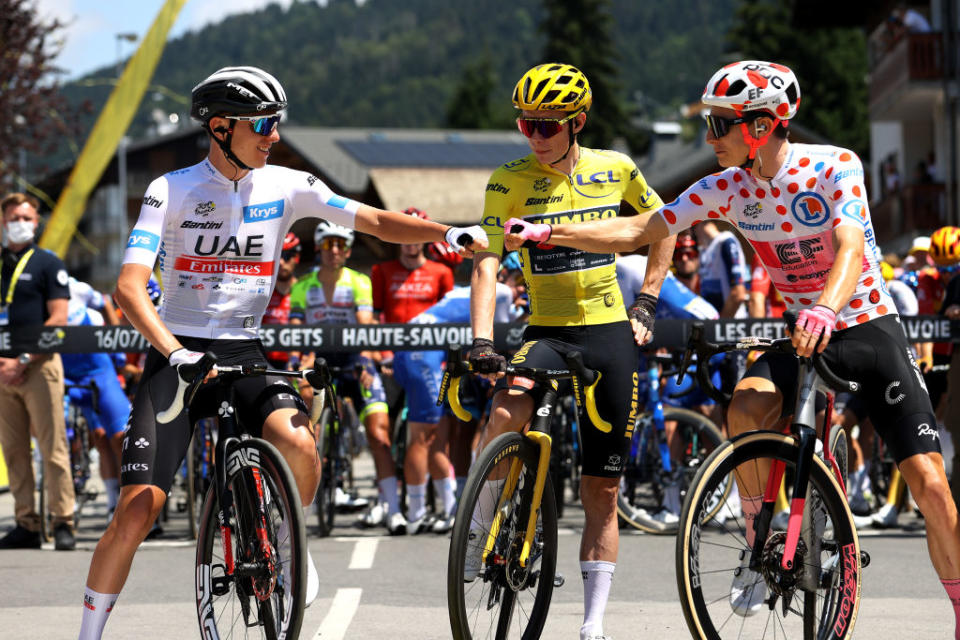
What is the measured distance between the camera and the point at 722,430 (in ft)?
40.2

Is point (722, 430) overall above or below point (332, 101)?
below

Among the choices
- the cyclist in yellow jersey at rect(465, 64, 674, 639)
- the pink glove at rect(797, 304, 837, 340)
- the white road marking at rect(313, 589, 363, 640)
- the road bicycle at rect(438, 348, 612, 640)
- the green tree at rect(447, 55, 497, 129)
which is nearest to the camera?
the pink glove at rect(797, 304, 837, 340)

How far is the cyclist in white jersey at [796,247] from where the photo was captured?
583 centimetres

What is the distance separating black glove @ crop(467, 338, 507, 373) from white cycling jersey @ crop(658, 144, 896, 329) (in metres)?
1.00

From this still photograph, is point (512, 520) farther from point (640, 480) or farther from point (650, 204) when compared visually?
point (640, 480)

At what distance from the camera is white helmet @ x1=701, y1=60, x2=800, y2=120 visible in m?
5.93

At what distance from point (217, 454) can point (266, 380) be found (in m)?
0.38

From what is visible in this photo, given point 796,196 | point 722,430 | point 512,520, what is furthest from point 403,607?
point 722,430

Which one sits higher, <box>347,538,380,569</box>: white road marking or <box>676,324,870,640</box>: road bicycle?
<box>676,324,870,640</box>: road bicycle

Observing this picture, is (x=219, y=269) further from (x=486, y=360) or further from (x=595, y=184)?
(x=595, y=184)

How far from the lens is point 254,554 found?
551 cm

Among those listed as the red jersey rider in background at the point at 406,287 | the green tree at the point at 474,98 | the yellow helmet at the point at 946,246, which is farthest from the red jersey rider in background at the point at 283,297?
the green tree at the point at 474,98

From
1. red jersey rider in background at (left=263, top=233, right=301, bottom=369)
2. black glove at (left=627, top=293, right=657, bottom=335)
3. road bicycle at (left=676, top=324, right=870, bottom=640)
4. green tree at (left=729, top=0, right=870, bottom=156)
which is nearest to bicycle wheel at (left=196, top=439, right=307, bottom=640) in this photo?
road bicycle at (left=676, top=324, right=870, bottom=640)

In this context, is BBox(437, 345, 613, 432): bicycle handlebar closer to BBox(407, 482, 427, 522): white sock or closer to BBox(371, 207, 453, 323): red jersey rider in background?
BBox(407, 482, 427, 522): white sock
